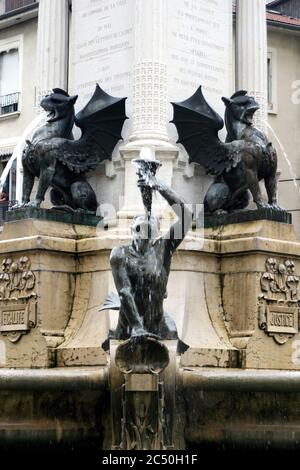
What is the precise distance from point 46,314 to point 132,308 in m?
2.90

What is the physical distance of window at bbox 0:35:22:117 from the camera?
41.8 metres

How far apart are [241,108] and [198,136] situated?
71 cm

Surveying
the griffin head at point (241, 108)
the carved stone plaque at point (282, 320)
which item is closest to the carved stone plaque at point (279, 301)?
the carved stone plaque at point (282, 320)

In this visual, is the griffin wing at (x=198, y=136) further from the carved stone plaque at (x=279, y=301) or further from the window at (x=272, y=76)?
the window at (x=272, y=76)

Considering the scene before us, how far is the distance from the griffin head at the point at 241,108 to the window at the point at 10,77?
25.4m

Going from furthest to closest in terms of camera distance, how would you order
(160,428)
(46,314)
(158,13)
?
(158,13)
(46,314)
(160,428)

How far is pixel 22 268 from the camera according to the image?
15.8 meters

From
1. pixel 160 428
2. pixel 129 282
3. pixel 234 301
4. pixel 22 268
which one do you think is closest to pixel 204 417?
pixel 160 428

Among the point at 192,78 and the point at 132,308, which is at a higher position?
the point at 192,78

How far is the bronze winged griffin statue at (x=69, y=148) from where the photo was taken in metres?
16.5

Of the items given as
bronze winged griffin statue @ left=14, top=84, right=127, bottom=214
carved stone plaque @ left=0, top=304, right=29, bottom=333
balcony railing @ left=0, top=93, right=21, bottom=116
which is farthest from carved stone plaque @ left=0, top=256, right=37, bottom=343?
balcony railing @ left=0, top=93, right=21, bottom=116

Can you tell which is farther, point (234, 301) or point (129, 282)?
point (234, 301)

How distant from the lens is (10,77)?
42.6 m

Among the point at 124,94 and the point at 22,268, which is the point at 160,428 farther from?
the point at 124,94
